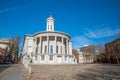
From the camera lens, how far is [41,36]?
49406 mm

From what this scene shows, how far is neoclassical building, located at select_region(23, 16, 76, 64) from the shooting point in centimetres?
4525

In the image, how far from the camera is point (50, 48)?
162 feet

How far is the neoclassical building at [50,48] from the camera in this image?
4525 cm

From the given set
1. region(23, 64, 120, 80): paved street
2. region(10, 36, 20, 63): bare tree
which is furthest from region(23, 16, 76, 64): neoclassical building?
region(23, 64, 120, 80): paved street

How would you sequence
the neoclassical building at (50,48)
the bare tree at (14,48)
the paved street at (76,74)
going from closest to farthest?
the paved street at (76,74)
the neoclassical building at (50,48)
the bare tree at (14,48)

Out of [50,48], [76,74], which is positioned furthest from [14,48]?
[76,74]

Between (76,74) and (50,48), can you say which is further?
(50,48)

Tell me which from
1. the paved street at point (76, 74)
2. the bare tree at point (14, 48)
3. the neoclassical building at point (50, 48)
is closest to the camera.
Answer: the paved street at point (76, 74)

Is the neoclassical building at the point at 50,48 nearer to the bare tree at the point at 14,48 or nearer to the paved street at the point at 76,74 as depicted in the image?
the bare tree at the point at 14,48

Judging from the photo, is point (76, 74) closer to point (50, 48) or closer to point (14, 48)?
point (50, 48)

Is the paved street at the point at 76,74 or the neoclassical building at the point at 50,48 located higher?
the neoclassical building at the point at 50,48

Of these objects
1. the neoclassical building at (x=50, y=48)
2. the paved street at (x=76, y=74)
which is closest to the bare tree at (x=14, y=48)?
the neoclassical building at (x=50, y=48)

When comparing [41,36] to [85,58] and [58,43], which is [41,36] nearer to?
[58,43]

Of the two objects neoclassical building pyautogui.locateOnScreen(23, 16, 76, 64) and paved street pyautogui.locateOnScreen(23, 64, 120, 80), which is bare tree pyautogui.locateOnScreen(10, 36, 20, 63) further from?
paved street pyautogui.locateOnScreen(23, 64, 120, 80)
